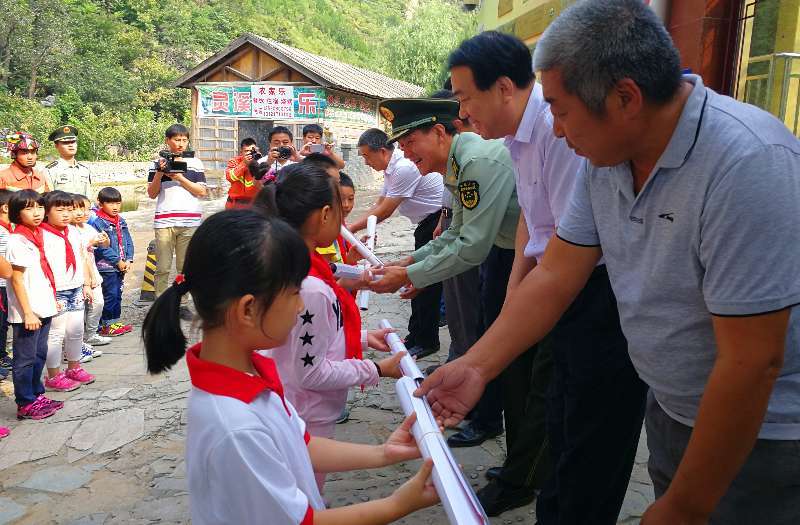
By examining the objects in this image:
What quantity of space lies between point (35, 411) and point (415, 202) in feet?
10.2

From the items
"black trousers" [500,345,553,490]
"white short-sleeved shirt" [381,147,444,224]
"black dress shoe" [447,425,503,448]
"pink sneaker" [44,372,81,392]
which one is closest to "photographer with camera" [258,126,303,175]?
"white short-sleeved shirt" [381,147,444,224]

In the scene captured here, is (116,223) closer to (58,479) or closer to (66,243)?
(66,243)

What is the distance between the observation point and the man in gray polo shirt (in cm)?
115

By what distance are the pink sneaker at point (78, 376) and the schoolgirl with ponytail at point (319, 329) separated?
3.32 meters

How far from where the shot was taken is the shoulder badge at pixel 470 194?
2.95 metres

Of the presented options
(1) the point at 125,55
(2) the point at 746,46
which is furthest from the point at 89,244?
(1) the point at 125,55

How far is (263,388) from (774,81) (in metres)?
4.69

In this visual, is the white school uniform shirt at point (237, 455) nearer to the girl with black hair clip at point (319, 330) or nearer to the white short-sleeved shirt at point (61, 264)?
the girl with black hair clip at point (319, 330)

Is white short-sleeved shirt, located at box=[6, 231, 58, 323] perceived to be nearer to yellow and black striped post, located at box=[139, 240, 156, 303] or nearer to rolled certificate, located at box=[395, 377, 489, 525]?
yellow and black striped post, located at box=[139, 240, 156, 303]

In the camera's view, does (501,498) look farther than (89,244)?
No

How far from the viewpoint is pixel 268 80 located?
21.4m

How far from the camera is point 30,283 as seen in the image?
4355 mm

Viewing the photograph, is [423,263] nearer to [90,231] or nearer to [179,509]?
[179,509]

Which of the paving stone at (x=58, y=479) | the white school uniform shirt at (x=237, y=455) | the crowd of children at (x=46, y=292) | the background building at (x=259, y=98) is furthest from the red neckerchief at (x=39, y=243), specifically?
the background building at (x=259, y=98)
